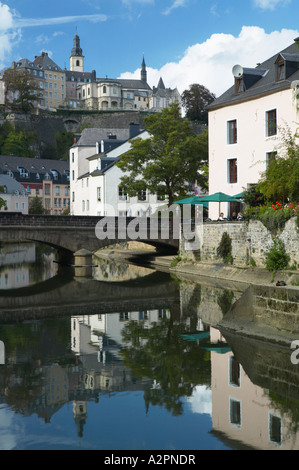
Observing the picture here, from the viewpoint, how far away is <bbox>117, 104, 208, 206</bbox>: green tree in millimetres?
42906

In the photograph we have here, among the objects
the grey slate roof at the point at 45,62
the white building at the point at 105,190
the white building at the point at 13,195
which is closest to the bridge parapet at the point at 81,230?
the white building at the point at 105,190

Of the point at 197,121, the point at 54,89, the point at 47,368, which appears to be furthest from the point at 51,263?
the point at 54,89

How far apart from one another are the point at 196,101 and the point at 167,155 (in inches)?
2631

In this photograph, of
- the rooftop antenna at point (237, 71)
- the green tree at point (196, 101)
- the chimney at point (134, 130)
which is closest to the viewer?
the rooftop antenna at point (237, 71)

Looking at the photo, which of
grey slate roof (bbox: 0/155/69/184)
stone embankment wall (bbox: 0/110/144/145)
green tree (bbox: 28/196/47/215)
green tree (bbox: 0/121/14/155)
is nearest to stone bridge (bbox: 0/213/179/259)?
green tree (bbox: 28/196/47/215)

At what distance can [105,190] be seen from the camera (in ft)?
188

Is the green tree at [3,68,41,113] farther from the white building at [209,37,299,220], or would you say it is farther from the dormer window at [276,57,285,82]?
the dormer window at [276,57,285,82]

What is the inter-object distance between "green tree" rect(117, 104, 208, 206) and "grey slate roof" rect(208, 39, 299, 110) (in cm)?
469

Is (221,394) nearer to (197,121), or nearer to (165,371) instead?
(165,371)

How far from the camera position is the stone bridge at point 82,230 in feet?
129

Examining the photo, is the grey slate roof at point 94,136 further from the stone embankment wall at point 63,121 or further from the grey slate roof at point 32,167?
the stone embankment wall at point 63,121

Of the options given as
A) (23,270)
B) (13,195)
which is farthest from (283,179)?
(13,195)

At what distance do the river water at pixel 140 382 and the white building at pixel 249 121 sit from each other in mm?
13170

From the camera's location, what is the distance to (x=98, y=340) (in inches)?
715
